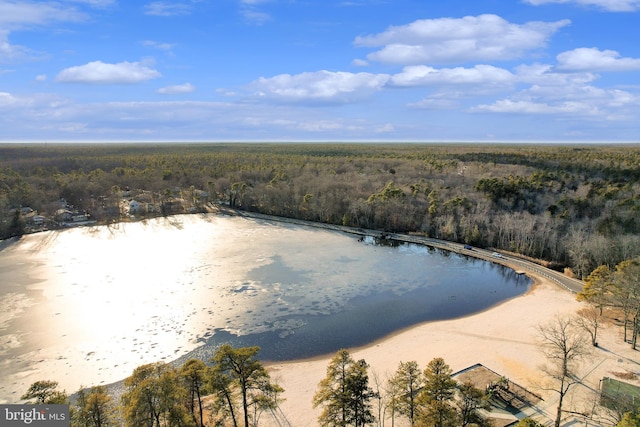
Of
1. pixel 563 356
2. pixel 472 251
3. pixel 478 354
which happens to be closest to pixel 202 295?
pixel 478 354

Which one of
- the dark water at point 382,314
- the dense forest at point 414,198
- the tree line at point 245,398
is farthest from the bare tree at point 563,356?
the dense forest at point 414,198

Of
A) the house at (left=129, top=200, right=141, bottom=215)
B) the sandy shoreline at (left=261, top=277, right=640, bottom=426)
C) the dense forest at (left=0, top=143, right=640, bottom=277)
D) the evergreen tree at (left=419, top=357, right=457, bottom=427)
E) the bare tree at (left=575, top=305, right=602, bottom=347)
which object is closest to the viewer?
the evergreen tree at (left=419, top=357, right=457, bottom=427)

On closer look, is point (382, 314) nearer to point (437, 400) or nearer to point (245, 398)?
point (437, 400)

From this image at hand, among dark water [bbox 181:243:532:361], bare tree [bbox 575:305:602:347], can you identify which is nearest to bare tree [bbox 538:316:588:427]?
bare tree [bbox 575:305:602:347]

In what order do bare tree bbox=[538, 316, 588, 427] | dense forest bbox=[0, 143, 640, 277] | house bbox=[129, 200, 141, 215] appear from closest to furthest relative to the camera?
1. bare tree bbox=[538, 316, 588, 427]
2. dense forest bbox=[0, 143, 640, 277]
3. house bbox=[129, 200, 141, 215]

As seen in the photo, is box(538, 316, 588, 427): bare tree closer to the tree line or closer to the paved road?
the tree line
